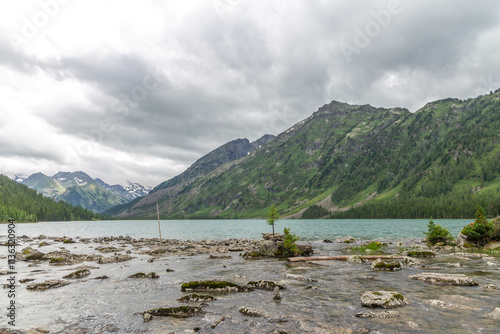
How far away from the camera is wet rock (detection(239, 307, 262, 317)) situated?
1640 cm

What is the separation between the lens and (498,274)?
86.2ft

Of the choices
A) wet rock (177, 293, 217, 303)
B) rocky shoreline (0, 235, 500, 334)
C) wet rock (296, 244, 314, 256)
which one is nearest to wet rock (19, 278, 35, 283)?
rocky shoreline (0, 235, 500, 334)

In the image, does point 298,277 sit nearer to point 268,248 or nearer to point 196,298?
point 196,298

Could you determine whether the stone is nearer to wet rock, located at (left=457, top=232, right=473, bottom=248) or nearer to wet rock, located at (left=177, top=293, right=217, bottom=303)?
wet rock, located at (left=457, top=232, right=473, bottom=248)

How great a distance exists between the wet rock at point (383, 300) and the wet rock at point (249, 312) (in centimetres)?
736

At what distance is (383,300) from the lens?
688 inches

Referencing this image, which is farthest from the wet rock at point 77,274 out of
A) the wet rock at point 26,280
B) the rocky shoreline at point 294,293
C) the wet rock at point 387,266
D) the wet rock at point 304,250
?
the wet rock at point 387,266

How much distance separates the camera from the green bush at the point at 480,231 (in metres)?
48.9

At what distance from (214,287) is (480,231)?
5367 cm

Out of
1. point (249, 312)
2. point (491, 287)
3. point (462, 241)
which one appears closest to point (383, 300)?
point (249, 312)

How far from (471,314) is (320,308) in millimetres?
8629

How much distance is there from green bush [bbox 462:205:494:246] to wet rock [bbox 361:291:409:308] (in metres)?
43.9

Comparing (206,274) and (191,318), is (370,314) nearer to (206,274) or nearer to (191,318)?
(191,318)

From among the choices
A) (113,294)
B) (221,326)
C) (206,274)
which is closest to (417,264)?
(206,274)
